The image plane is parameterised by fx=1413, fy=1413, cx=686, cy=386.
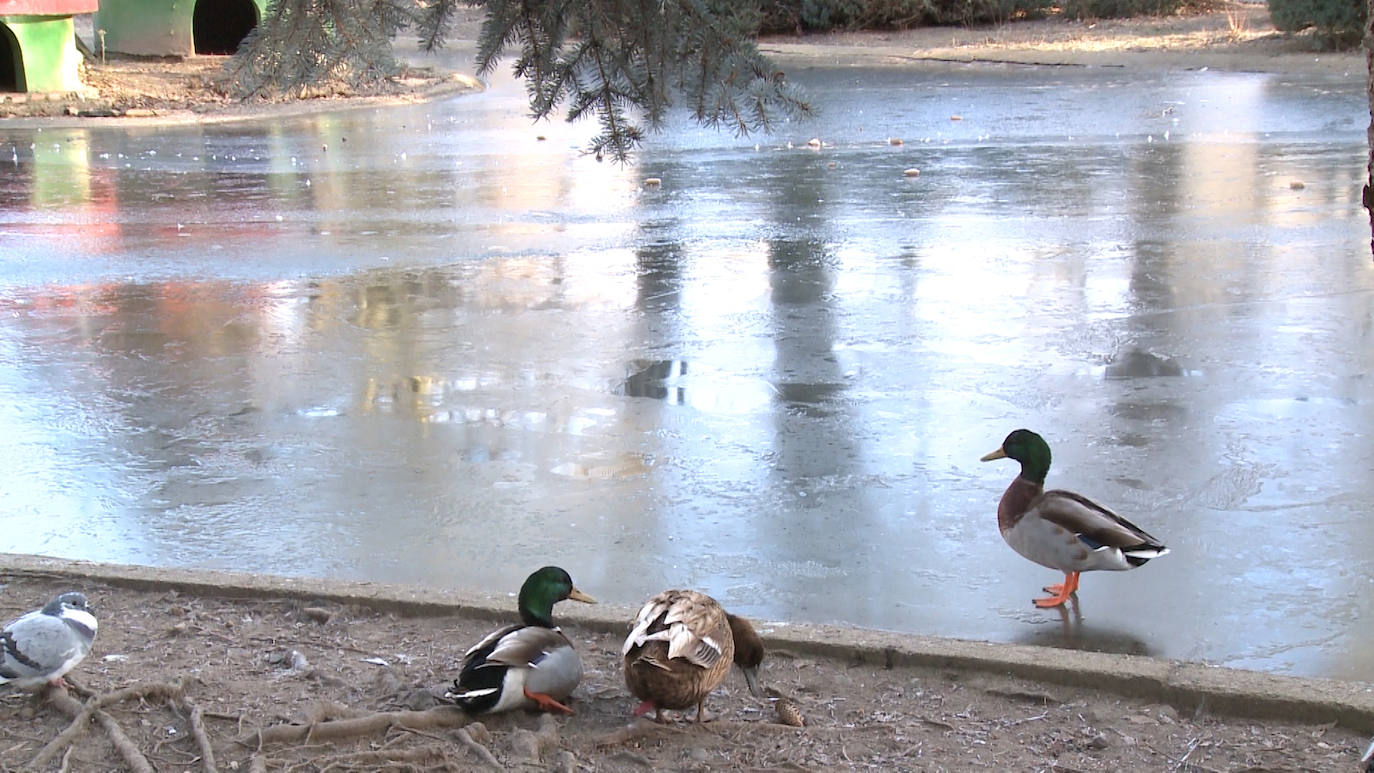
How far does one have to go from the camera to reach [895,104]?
71.6 ft

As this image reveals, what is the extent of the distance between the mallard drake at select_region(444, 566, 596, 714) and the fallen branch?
61mm

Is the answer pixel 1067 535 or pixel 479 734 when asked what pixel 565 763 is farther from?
pixel 1067 535

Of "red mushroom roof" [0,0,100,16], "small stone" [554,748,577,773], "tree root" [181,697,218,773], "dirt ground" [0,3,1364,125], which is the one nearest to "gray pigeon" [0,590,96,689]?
"tree root" [181,697,218,773]

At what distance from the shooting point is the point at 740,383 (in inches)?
309

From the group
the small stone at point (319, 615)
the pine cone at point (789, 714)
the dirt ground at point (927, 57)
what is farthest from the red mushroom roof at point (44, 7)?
the pine cone at point (789, 714)

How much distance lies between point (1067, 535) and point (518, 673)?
2.00m

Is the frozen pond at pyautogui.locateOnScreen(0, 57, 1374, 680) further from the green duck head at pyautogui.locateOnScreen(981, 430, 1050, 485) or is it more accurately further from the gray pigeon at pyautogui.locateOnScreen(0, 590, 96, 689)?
the gray pigeon at pyautogui.locateOnScreen(0, 590, 96, 689)

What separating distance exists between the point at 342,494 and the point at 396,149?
13470mm

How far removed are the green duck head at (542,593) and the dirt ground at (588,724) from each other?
279 mm

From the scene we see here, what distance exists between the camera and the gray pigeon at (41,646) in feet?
13.0

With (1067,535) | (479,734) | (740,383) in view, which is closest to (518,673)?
(479,734)

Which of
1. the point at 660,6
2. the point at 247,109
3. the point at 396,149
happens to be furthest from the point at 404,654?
the point at 247,109

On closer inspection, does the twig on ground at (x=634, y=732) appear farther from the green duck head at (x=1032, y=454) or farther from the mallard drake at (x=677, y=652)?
the green duck head at (x=1032, y=454)

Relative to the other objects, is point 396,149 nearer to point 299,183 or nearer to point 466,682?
point 299,183
